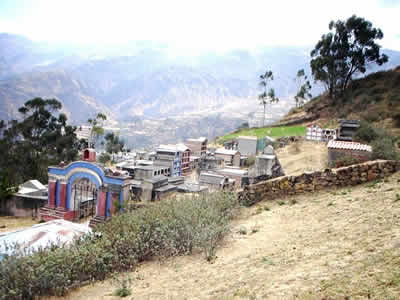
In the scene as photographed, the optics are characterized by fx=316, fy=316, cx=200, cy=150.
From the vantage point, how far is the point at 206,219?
8227mm

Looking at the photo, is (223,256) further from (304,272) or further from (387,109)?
(387,109)

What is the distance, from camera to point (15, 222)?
2161 centimetres

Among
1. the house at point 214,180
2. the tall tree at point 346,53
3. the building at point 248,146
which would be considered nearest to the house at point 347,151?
the house at point 214,180

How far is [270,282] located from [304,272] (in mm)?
584

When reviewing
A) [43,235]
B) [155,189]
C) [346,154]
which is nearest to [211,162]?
[155,189]

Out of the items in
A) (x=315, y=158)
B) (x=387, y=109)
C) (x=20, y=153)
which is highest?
(x=387, y=109)

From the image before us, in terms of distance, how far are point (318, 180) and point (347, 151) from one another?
10.1 meters

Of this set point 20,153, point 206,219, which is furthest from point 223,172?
point 20,153

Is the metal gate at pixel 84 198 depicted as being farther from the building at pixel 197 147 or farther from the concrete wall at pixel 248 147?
the concrete wall at pixel 248 147

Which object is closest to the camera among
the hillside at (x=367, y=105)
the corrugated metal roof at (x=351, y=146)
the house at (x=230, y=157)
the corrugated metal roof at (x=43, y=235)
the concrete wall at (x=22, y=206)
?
the corrugated metal roof at (x=43, y=235)

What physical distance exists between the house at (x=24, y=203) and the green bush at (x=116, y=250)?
53.7 feet

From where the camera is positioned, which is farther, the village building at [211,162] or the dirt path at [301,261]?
the village building at [211,162]

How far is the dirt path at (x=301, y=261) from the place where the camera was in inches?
177

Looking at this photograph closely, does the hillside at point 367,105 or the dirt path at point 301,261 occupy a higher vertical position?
the hillside at point 367,105
